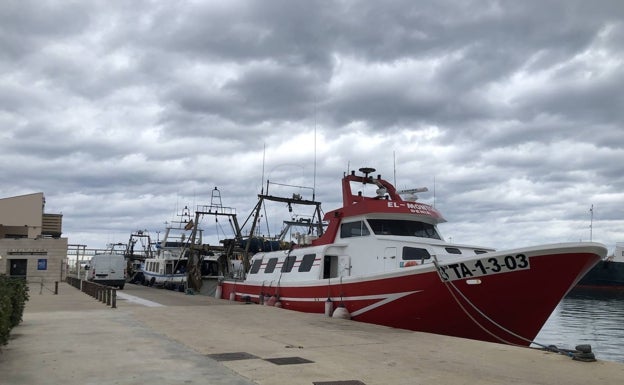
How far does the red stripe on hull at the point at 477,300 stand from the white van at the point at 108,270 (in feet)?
86.1

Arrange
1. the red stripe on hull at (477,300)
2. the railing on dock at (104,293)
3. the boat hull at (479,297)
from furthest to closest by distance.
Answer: the railing on dock at (104,293)
the red stripe on hull at (477,300)
the boat hull at (479,297)

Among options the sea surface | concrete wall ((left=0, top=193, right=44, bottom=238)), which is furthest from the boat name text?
concrete wall ((left=0, top=193, right=44, bottom=238))

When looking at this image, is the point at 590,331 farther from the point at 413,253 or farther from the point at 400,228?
the point at 413,253

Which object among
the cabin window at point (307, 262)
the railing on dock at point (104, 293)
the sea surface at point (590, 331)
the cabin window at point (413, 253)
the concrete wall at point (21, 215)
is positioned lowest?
the sea surface at point (590, 331)

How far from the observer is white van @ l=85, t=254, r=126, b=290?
35.8 metres

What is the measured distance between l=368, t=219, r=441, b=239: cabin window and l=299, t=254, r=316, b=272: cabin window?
250 centimetres

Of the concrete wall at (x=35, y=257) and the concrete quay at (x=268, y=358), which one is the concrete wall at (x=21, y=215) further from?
the concrete quay at (x=268, y=358)

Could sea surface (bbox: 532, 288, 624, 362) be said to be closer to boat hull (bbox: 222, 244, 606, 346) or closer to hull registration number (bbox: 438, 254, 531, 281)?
boat hull (bbox: 222, 244, 606, 346)

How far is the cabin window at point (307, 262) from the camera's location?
17.6 meters

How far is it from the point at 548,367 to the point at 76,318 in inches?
480

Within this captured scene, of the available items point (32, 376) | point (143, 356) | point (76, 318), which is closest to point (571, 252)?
point (143, 356)

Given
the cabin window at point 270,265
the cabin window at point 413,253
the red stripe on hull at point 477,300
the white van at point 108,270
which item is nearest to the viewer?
the red stripe on hull at point 477,300

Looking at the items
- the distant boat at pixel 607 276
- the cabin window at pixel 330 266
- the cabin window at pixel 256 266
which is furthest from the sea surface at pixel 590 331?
the distant boat at pixel 607 276

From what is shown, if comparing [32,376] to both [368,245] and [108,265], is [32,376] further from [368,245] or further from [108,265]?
[108,265]
